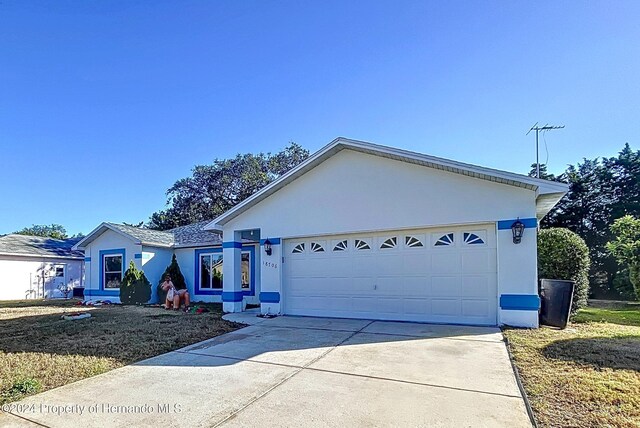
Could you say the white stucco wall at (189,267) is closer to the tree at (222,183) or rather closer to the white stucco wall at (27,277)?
the white stucco wall at (27,277)

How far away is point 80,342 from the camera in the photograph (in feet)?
24.0

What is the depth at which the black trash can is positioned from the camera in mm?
8195

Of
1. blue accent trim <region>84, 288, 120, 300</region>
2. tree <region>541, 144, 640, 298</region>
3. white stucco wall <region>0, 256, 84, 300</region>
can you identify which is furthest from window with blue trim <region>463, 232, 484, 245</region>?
white stucco wall <region>0, 256, 84, 300</region>

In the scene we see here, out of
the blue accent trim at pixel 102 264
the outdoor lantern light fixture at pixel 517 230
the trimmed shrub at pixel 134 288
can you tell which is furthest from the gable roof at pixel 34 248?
the outdoor lantern light fixture at pixel 517 230

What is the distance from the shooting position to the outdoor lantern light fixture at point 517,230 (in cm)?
829

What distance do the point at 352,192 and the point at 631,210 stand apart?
23071mm

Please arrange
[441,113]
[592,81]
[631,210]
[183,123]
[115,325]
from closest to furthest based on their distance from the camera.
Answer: [115,325]
[592,81]
[441,113]
[183,123]
[631,210]

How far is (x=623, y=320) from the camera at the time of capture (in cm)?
1005

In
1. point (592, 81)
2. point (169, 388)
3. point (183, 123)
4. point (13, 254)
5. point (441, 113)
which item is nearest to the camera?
point (169, 388)

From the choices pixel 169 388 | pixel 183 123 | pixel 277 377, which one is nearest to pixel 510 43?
pixel 277 377

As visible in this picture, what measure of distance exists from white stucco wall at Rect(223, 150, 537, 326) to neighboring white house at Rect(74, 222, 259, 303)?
11.1ft

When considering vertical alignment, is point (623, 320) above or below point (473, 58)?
below

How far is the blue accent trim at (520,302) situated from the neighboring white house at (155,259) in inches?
354

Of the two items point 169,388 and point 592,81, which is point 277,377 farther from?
point 592,81
